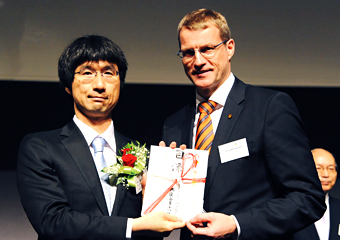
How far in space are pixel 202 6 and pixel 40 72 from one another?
72.1 inches

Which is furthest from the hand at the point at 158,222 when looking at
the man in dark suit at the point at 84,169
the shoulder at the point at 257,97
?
the shoulder at the point at 257,97

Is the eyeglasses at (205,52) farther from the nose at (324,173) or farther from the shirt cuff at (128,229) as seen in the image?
the nose at (324,173)

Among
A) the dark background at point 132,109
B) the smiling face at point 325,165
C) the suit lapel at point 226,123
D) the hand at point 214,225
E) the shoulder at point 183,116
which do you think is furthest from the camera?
the smiling face at point 325,165

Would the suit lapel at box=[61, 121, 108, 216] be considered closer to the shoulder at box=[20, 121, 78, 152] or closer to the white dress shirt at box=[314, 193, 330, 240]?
the shoulder at box=[20, 121, 78, 152]

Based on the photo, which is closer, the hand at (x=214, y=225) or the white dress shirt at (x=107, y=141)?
the hand at (x=214, y=225)

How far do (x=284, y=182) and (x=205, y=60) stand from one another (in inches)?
30.0

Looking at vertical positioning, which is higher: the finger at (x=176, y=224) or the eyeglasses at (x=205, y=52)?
the eyeglasses at (x=205, y=52)

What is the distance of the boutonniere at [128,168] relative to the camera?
204 centimetres

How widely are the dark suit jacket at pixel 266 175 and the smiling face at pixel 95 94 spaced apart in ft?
2.09

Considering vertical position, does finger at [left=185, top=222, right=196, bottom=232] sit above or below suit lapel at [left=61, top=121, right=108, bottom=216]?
below

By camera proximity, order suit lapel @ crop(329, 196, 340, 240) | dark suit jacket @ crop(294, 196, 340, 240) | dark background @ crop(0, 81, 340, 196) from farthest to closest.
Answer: dark background @ crop(0, 81, 340, 196)
suit lapel @ crop(329, 196, 340, 240)
dark suit jacket @ crop(294, 196, 340, 240)

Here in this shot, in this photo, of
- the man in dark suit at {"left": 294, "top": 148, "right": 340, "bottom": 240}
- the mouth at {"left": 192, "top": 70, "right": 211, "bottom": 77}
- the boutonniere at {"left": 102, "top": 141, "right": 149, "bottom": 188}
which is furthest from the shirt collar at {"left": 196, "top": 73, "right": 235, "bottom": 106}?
the man in dark suit at {"left": 294, "top": 148, "right": 340, "bottom": 240}

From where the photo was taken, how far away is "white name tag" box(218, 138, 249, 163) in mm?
2006

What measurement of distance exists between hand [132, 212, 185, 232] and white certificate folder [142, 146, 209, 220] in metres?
0.03
